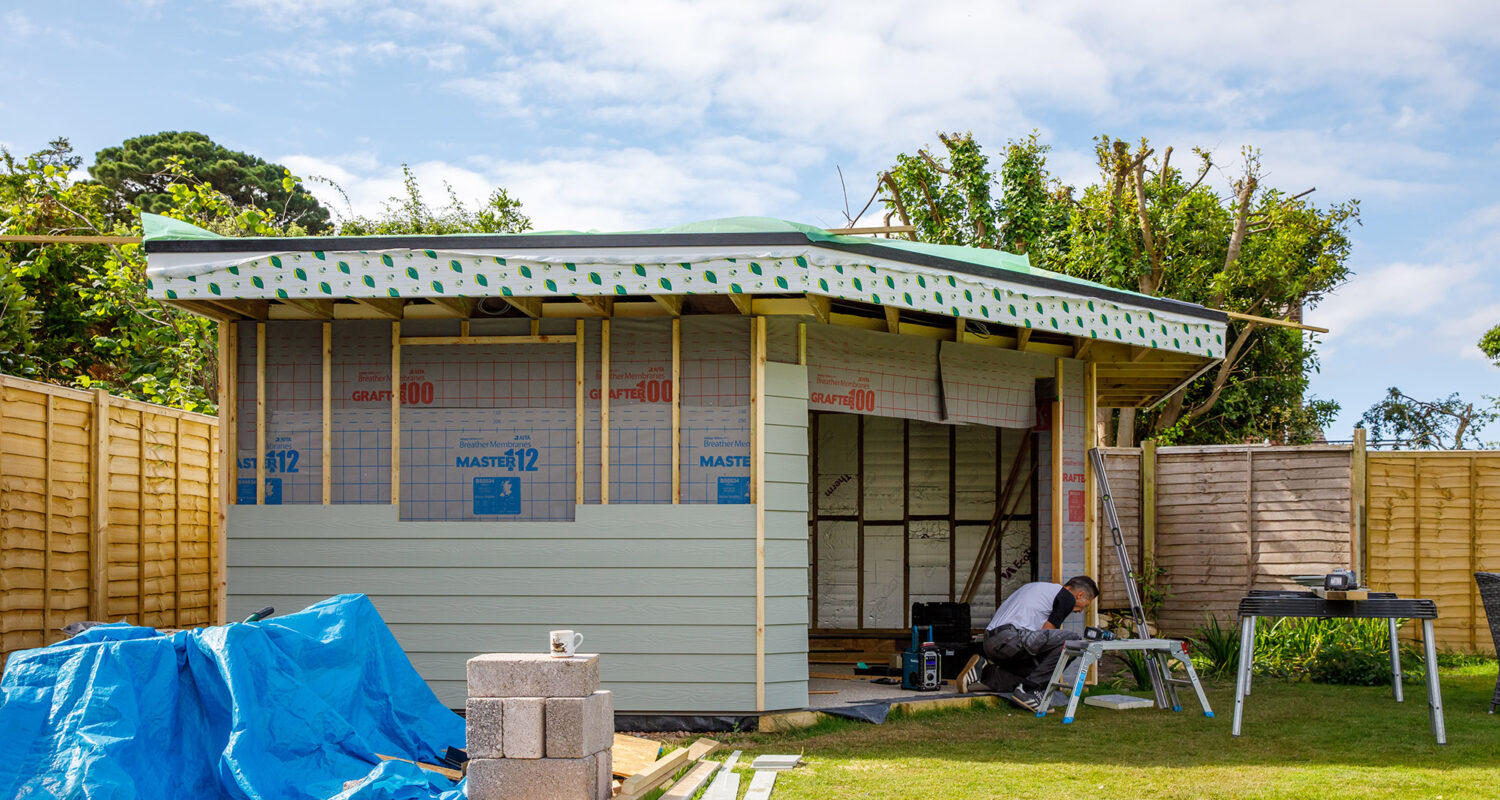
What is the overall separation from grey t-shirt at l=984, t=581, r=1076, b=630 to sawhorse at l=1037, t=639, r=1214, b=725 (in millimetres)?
339

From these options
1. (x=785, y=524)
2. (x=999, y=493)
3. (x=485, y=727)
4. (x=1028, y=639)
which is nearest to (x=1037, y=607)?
(x=1028, y=639)

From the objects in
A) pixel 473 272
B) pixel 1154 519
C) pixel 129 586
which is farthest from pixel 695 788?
pixel 1154 519

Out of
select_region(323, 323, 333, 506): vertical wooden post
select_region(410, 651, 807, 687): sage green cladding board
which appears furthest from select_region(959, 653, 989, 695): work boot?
select_region(323, 323, 333, 506): vertical wooden post

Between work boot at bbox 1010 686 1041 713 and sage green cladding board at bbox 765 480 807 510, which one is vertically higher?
sage green cladding board at bbox 765 480 807 510

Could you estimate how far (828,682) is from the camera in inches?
359

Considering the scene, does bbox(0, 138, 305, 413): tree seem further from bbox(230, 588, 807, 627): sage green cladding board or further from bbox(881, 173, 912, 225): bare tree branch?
bbox(881, 173, 912, 225): bare tree branch

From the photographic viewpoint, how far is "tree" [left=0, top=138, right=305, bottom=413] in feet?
50.8

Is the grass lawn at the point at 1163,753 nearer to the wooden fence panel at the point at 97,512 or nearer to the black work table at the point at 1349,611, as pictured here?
the black work table at the point at 1349,611

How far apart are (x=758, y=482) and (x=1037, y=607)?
2.66 meters

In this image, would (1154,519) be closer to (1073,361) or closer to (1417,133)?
(1073,361)

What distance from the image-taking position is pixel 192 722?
5051 mm

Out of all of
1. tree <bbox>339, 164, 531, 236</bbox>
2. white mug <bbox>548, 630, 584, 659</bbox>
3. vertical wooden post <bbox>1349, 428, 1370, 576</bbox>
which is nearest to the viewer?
white mug <bbox>548, 630, 584, 659</bbox>

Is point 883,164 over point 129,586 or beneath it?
over

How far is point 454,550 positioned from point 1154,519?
285 inches
